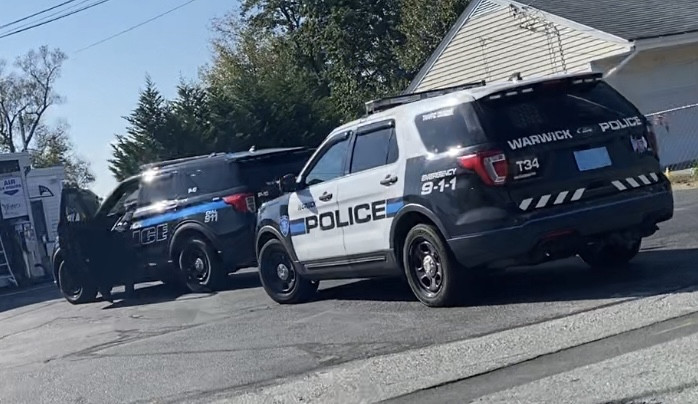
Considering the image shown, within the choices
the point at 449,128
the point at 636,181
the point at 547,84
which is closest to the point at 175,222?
the point at 449,128

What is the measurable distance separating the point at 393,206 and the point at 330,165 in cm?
132

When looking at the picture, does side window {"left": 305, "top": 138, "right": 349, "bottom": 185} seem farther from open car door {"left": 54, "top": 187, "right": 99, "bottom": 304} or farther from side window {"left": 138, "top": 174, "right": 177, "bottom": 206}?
open car door {"left": 54, "top": 187, "right": 99, "bottom": 304}

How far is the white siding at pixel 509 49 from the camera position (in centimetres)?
2511

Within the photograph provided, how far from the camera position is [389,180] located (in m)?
9.73

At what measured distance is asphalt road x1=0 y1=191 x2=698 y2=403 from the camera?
8289mm

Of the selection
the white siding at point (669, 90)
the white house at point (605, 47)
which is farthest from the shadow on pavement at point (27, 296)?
the white siding at point (669, 90)

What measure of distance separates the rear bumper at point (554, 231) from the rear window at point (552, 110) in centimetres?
71

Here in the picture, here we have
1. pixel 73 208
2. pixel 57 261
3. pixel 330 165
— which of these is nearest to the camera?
pixel 330 165

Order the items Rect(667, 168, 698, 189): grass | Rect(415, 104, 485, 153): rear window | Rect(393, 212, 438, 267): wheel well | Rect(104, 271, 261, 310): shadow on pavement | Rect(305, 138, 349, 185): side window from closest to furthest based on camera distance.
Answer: Rect(415, 104, 485, 153): rear window < Rect(393, 212, 438, 267): wheel well < Rect(305, 138, 349, 185): side window < Rect(104, 271, 261, 310): shadow on pavement < Rect(667, 168, 698, 189): grass

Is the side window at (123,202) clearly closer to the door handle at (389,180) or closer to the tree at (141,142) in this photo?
the door handle at (389,180)

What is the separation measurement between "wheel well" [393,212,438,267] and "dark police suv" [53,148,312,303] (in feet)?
10.0

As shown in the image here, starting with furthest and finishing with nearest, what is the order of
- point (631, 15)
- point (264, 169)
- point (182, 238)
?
point (631, 15)
point (182, 238)
point (264, 169)

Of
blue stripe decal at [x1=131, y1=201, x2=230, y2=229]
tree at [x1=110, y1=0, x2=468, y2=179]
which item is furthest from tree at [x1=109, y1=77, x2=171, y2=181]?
blue stripe decal at [x1=131, y1=201, x2=230, y2=229]

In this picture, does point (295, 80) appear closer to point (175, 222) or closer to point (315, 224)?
point (175, 222)
